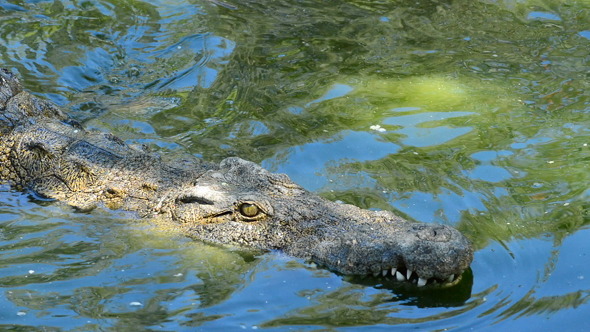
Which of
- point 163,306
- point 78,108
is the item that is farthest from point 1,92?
point 163,306

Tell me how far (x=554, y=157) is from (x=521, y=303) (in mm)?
2566

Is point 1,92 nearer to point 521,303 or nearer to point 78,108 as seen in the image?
point 78,108

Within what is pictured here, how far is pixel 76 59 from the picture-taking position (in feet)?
32.3

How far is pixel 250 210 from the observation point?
6.15 m

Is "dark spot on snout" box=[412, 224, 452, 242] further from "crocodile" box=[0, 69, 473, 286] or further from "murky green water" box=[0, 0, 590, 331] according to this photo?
"murky green water" box=[0, 0, 590, 331]

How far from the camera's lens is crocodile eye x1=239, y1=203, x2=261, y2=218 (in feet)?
20.1

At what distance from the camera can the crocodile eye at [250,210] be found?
614cm

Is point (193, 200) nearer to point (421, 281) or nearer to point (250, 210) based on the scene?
point (250, 210)

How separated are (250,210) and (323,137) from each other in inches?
77.8

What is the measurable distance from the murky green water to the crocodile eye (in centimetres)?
35

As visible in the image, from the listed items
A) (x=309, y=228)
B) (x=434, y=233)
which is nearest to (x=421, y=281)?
(x=434, y=233)

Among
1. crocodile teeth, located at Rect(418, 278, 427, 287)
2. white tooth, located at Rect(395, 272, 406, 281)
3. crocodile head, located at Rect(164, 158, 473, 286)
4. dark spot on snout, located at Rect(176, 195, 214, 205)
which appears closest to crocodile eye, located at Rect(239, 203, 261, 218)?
crocodile head, located at Rect(164, 158, 473, 286)

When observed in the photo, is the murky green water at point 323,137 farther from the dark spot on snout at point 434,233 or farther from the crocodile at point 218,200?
the dark spot on snout at point 434,233

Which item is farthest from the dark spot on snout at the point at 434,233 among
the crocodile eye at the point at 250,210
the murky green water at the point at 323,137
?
the crocodile eye at the point at 250,210
